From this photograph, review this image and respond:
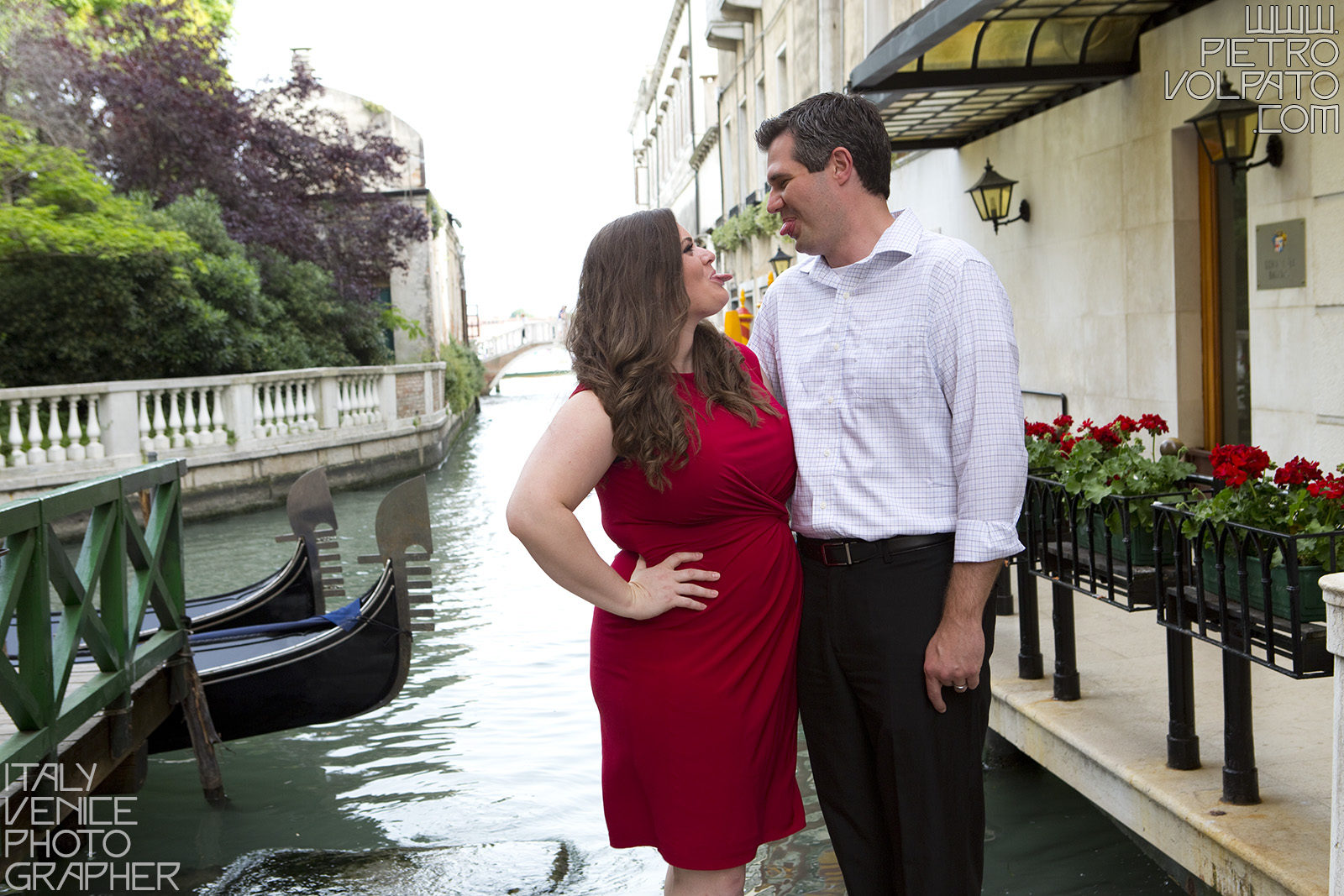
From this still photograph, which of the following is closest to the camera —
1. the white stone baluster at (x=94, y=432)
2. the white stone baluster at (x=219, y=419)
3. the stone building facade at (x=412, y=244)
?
the white stone baluster at (x=94, y=432)

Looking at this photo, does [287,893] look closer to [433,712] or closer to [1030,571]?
[433,712]

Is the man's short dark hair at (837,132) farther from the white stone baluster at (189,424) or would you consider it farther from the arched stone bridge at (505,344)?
the arched stone bridge at (505,344)

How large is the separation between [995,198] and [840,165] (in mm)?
6916

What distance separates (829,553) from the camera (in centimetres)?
214

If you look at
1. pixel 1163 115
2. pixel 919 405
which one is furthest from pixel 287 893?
pixel 1163 115

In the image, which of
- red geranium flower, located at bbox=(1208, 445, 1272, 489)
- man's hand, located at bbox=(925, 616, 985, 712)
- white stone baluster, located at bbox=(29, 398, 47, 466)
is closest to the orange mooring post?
white stone baluster, located at bbox=(29, 398, 47, 466)

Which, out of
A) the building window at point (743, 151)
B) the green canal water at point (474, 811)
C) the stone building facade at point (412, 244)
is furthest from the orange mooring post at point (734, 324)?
the stone building facade at point (412, 244)

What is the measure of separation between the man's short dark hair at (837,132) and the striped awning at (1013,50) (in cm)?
408

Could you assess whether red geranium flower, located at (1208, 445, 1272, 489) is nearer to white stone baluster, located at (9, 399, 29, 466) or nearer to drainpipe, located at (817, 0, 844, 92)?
white stone baluster, located at (9, 399, 29, 466)

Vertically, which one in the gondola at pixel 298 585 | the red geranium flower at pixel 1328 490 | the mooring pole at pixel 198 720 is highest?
the red geranium flower at pixel 1328 490

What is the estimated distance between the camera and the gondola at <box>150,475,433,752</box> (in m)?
4.75

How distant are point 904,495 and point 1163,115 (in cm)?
523

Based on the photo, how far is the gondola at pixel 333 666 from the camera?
187 inches

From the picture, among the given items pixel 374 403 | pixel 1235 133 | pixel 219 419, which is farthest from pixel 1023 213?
pixel 374 403
